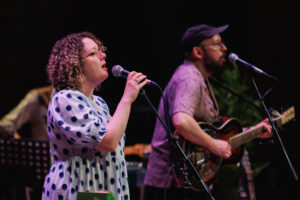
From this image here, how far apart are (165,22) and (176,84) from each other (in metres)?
2.58

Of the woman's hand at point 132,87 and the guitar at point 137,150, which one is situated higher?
the woman's hand at point 132,87

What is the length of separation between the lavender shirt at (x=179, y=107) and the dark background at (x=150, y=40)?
1.52m

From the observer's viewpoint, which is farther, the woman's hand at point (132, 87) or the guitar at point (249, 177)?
the guitar at point (249, 177)

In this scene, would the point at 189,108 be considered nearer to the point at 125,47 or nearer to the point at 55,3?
the point at 125,47

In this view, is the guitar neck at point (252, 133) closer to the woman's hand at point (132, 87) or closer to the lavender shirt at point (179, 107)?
the lavender shirt at point (179, 107)

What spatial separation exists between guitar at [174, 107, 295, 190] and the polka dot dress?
3.11 ft

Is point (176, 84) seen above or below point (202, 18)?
below

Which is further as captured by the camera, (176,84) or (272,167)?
(272,167)

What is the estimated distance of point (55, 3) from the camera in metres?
5.80

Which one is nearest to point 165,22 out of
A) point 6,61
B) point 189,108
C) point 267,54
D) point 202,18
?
point 202,18

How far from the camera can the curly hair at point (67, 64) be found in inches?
86.4

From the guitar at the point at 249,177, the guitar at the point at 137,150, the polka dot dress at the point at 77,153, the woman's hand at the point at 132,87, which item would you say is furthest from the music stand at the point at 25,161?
the guitar at the point at 249,177

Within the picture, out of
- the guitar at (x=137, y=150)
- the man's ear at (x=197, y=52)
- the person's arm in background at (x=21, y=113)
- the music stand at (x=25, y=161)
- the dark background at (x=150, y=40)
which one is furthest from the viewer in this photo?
the dark background at (x=150, y=40)

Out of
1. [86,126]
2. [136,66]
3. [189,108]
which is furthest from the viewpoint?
[136,66]
